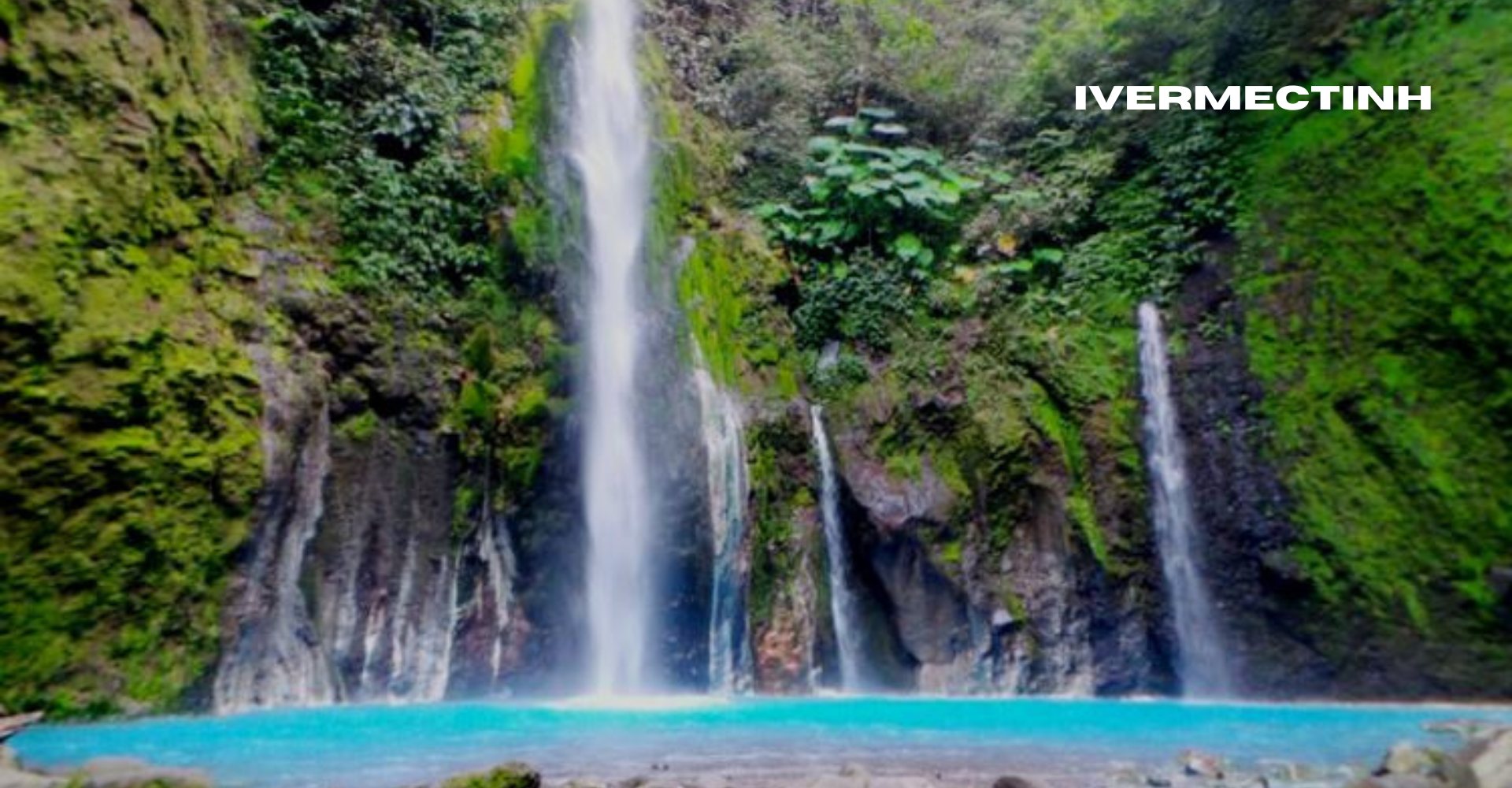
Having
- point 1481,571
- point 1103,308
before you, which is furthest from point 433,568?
point 1481,571

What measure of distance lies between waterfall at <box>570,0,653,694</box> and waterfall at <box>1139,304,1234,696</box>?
591cm

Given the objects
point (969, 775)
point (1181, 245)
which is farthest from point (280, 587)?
point (1181, 245)

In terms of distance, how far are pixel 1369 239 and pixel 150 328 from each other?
1235 cm

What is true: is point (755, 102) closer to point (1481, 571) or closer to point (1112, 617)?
point (1112, 617)

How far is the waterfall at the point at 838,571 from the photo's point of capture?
11508mm

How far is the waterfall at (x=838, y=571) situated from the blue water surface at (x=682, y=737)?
1808 millimetres

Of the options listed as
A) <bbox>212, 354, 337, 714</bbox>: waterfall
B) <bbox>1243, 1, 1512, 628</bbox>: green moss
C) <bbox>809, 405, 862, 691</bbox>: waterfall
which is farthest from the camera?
<bbox>809, 405, 862, 691</bbox>: waterfall

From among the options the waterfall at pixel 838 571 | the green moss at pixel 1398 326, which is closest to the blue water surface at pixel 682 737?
the green moss at pixel 1398 326

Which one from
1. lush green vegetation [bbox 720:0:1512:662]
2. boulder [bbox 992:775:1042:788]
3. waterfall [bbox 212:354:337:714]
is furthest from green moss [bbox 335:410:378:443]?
boulder [bbox 992:775:1042:788]

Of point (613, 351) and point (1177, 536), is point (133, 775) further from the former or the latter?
point (1177, 536)

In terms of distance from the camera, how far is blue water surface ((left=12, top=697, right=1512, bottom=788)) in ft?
18.9

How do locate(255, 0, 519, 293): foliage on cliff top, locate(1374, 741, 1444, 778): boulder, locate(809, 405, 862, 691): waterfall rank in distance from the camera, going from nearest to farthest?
locate(1374, 741, 1444, 778): boulder < locate(255, 0, 519, 293): foliage on cliff top < locate(809, 405, 862, 691): waterfall

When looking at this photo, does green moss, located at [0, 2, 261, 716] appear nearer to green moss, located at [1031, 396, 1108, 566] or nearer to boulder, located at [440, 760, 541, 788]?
boulder, located at [440, 760, 541, 788]

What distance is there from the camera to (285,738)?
21.6 feet
